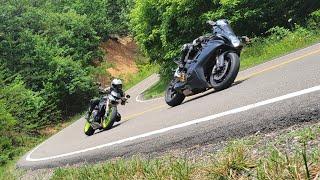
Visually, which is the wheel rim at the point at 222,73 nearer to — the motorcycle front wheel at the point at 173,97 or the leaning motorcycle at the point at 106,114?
the motorcycle front wheel at the point at 173,97

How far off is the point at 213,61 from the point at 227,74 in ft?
1.63

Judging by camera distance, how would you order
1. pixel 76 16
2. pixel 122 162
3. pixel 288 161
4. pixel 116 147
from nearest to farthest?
pixel 288 161, pixel 122 162, pixel 116 147, pixel 76 16

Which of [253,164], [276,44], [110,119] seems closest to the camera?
[253,164]

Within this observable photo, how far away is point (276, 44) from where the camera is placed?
21.6 meters

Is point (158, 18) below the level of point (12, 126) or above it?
above

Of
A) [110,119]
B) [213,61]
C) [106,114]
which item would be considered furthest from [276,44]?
[213,61]

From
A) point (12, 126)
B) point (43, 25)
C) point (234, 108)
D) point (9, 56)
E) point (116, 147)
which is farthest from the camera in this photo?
point (43, 25)

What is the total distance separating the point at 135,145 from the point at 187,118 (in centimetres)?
100

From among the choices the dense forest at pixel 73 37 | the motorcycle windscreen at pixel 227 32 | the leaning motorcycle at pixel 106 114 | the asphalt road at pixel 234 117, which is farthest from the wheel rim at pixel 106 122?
the dense forest at pixel 73 37

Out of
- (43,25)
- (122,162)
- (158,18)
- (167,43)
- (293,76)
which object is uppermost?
(43,25)

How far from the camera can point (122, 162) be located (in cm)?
623

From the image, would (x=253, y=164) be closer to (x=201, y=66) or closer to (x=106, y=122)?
(x=201, y=66)

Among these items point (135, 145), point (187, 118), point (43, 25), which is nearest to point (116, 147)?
point (135, 145)

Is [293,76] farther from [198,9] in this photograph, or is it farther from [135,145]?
[198,9]
